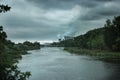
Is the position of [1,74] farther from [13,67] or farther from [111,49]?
[111,49]

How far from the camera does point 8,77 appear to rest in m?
16.8

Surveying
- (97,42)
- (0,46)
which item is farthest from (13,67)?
(97,42)

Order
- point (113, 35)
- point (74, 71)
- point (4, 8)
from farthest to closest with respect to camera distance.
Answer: point (113, 35), point (74, 71), point (4, 8)

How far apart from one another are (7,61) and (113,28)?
121 metres

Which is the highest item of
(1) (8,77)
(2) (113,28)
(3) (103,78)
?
(2) (113,28)

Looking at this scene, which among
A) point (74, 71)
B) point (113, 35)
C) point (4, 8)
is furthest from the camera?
point (113, 35)

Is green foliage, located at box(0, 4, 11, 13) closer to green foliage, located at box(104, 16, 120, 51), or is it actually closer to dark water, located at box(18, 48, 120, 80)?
dark water, located at box(18, 48, 120, 80)

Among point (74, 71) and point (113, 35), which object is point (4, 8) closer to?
point (74, 71)

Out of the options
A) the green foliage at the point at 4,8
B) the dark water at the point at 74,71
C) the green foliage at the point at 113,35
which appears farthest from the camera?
the green foliage at the point at 113,35

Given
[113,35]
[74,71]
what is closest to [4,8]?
[74,71]

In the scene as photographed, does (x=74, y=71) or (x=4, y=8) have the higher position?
(x=4, y=8)

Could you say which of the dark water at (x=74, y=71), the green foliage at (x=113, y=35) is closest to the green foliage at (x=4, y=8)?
the dark water at (x=74, y=71)

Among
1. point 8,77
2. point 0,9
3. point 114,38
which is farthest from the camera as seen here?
point 114,38

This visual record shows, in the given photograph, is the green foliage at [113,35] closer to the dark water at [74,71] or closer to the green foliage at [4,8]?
the dark water at [74,71]
